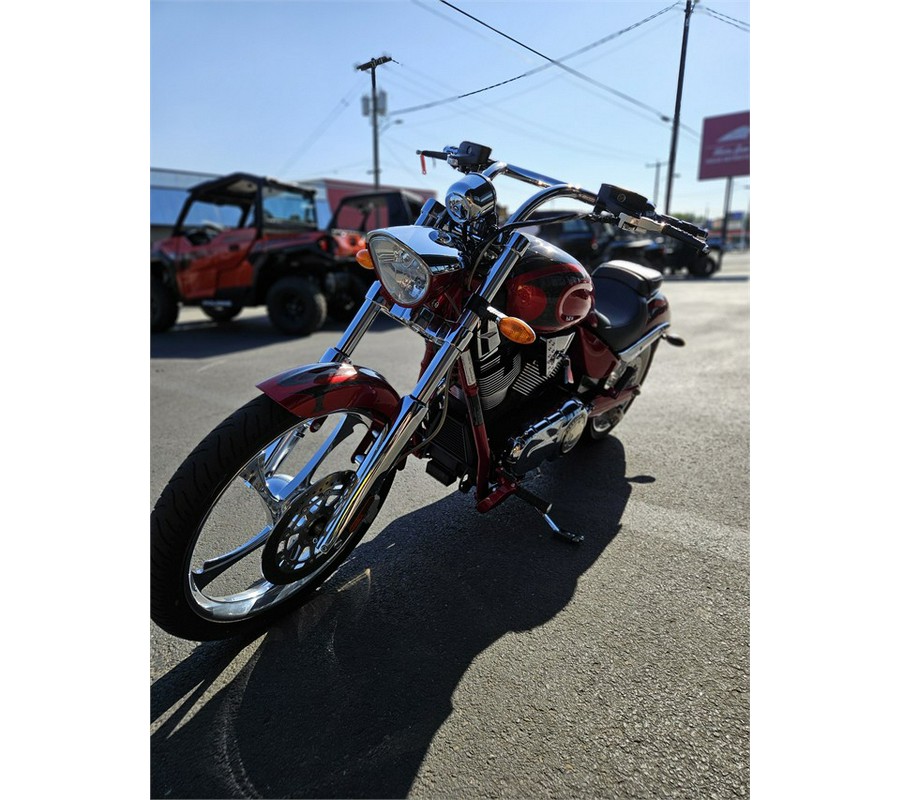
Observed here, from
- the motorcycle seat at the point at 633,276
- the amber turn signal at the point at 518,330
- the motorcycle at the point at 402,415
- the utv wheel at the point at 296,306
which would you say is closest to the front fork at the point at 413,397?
the motorcycle at the point at 402,415

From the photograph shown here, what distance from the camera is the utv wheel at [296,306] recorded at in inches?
267

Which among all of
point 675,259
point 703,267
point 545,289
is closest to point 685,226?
point 545,289

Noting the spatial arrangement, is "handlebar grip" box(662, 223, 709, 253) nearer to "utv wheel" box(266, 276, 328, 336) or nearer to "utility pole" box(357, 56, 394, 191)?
"utility pole" box(357, 56, 394, 191)

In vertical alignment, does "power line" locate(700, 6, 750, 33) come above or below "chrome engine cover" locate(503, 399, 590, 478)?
above

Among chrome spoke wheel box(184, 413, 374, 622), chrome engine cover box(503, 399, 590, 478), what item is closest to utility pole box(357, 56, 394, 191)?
chrome spoke wheel box(184, 413, 374, 622)

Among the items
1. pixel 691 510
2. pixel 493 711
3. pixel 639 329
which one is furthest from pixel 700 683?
pixel 639 329

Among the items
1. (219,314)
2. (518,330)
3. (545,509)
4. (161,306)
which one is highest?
(518,330)

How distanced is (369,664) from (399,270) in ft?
3.83

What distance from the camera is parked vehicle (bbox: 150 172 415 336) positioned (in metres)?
6.91

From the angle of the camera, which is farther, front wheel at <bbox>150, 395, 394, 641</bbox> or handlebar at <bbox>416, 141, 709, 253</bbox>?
handlebar at <bbox>416, 141, 709, 253</bbox>

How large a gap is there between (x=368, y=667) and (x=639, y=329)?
78.8 inches

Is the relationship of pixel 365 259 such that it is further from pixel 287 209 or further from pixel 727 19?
pixel 287 209

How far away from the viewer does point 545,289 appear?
2.05m

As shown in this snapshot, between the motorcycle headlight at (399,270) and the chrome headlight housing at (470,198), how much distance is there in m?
0.21
